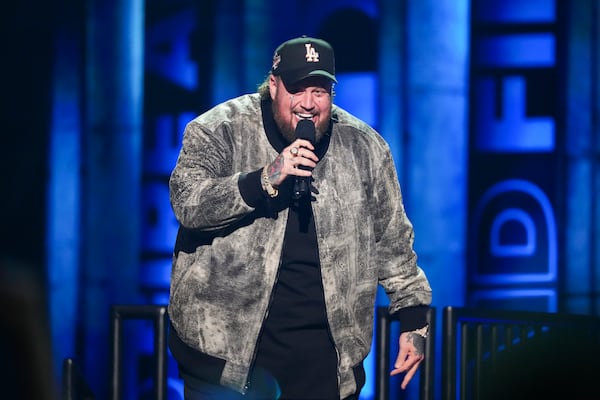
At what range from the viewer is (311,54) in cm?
261

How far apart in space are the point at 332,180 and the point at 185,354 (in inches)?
27.1

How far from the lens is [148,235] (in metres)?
4.89

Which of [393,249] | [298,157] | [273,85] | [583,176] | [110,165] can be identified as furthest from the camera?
[110,165]

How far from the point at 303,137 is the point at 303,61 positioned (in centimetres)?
27

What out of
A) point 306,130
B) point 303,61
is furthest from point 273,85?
point 306,130

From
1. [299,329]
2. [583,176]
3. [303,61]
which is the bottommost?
[299,329]

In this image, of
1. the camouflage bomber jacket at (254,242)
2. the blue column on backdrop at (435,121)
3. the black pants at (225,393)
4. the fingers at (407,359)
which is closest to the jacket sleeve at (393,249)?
the camouflage bomber jacket at (254,242)

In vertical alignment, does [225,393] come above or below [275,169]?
below

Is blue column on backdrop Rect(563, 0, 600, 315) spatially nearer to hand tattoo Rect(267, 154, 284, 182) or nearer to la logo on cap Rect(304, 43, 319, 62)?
la logo on cap Rect(304, 43, 319, 62)

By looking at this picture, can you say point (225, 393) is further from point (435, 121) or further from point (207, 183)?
point (435, 121)

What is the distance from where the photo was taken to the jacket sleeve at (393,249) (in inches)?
112

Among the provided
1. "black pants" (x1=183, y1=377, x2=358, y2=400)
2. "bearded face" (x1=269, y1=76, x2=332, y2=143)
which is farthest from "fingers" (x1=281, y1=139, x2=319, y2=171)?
"black pants" (x1=183, y1=377, x2=358, y2=400)

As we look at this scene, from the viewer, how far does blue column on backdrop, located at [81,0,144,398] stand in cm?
486

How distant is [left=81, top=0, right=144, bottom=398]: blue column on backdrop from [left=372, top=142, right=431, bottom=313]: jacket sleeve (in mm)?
2333
